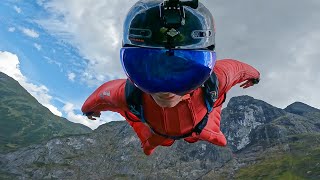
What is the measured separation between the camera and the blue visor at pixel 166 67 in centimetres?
554

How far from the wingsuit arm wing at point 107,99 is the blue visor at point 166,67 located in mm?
2961

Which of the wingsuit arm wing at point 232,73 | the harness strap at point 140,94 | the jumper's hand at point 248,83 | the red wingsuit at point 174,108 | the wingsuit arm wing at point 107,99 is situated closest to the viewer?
the harness strap at point 140,94

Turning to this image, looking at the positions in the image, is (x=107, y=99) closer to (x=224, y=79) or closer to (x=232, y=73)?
(x=224, y=79)

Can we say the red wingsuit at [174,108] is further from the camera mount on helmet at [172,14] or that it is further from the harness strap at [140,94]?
the camera mount on helmet at [172,14]

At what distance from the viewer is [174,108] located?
8336mm

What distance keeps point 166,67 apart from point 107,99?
168 inches

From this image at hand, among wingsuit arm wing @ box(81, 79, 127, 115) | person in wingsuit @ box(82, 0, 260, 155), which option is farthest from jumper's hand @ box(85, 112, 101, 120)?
person in wingsuit @ box(82, 0, 260, 155)

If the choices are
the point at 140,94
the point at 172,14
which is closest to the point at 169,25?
the point at 172,14

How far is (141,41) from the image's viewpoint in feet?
18.7

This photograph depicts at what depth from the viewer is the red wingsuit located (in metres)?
8.34

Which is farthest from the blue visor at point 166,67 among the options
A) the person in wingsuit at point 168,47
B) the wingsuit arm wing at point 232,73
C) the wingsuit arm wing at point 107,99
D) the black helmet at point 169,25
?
the wingsuit arm wing at point 232,73

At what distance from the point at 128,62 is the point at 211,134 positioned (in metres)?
5.13

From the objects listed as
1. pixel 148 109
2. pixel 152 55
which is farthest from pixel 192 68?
pixel 148 109

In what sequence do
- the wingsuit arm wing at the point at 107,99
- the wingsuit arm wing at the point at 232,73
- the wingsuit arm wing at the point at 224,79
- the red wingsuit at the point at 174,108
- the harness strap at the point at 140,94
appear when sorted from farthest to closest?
the wingsuit arm wing at the point at 224,79 < the wingsuit arm wing at the point at 232,73 < the wingsuit arm wing at the point at 107,99 < the red wingsuit at the point at 174,108 < the harness strap at the point at 140,94
